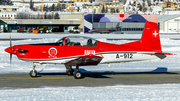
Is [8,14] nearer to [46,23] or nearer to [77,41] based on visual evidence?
[46,23]

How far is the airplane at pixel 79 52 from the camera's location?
38.1ft

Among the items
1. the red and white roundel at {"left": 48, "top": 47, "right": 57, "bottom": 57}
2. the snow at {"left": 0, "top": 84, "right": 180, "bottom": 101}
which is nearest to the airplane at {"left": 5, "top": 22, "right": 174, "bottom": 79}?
the red and white roundel at {"left": 48, "top": 47, "right": 57, "bottom": 57}

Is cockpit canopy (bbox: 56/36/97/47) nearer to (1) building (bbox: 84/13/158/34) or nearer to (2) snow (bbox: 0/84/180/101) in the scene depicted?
(2) snow (bbox: 0/84/180/101)

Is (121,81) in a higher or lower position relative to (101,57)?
lower

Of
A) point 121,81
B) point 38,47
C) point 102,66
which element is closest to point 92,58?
point 121,81

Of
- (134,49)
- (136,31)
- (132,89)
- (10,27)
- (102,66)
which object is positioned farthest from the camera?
(10,27)

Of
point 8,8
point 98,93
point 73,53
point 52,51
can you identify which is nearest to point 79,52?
point 73,53

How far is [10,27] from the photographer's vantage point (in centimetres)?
8419

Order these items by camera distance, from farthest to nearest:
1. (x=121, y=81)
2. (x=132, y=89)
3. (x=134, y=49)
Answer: (x=134, y=49) < (x=121, y=81) < (x=132, y=89)

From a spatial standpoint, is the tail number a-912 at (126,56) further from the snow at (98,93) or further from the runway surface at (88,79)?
the snow at (98,93)

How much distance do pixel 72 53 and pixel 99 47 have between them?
130 centimetres

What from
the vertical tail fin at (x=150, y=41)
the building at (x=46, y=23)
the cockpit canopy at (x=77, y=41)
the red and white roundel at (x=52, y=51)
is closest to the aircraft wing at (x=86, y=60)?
the cockpit canopy at (x=77, y=41)

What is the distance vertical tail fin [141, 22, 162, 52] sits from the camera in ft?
42.5

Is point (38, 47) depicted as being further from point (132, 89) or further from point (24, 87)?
point (132, 89)
